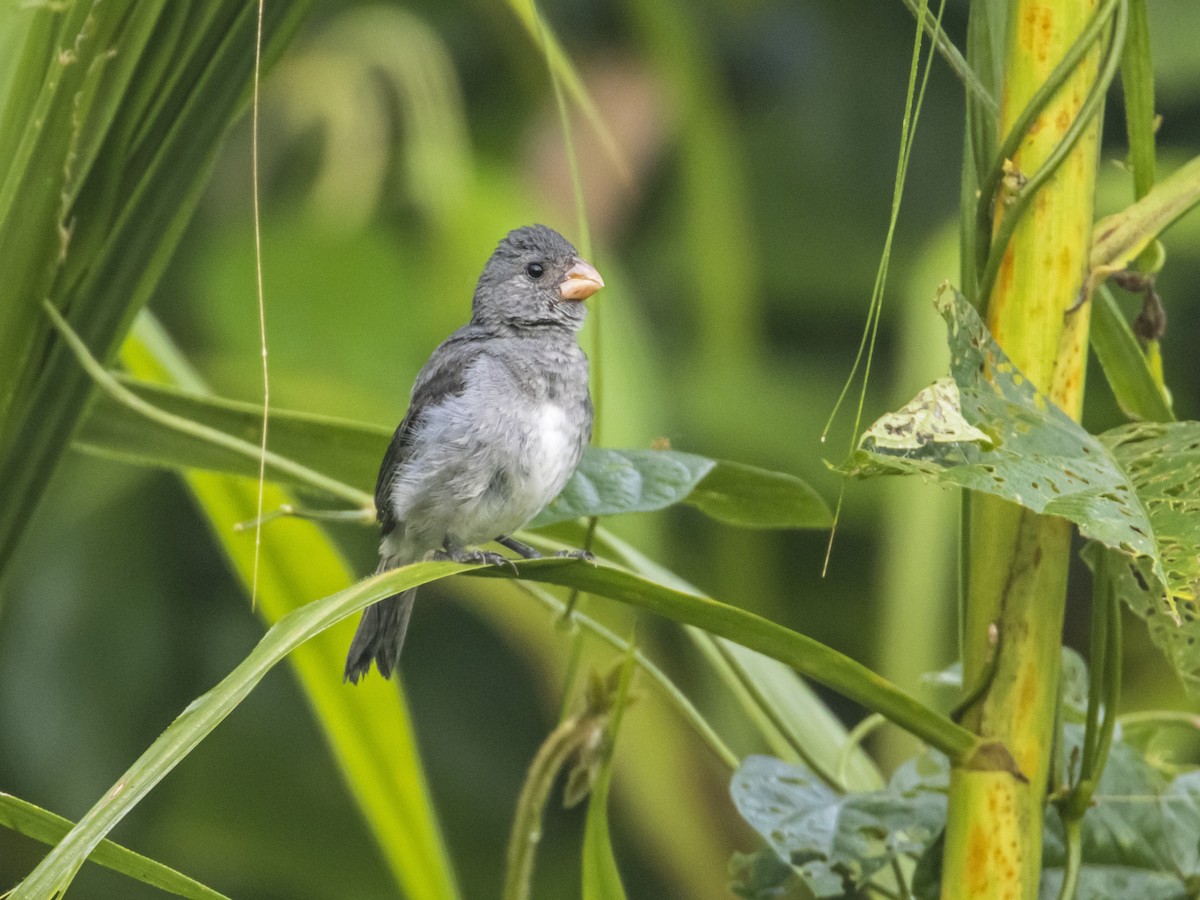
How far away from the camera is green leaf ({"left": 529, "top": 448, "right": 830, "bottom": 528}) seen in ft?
3.47

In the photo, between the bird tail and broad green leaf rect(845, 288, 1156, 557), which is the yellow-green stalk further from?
the bird tail

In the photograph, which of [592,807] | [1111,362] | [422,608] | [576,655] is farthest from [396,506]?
[422,608]

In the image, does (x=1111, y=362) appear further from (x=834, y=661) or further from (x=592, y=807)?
(x=592, y=807)

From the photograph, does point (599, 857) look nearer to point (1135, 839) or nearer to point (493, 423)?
point (1135, 839)

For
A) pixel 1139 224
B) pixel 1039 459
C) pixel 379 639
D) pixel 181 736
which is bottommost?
pixel 379 639

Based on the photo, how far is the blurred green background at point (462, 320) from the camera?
2449mm

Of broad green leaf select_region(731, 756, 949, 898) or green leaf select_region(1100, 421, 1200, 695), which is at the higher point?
green leaf select_region(1100, 421, 1200, 695)

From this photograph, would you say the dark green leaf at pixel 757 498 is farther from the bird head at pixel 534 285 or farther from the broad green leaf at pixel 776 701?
the bird head at pixel 534 285

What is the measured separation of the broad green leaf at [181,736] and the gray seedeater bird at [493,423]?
0.75 metres

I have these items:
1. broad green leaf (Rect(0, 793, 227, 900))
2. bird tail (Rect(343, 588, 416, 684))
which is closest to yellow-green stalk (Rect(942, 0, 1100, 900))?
broad green leaf (Rect(0, 793, 227, 900))

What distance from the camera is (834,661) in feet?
2.63

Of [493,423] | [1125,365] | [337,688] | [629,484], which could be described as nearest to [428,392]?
[493,423]

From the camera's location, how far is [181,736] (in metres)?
0.64

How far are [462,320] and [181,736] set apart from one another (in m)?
1.88
